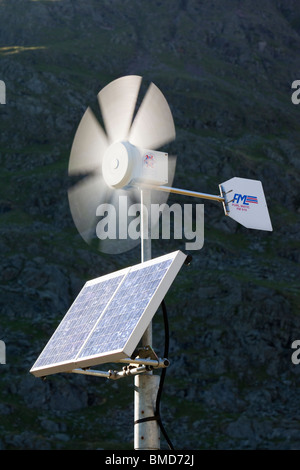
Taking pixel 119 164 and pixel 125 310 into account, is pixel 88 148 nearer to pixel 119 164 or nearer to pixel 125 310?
pixel 119 164

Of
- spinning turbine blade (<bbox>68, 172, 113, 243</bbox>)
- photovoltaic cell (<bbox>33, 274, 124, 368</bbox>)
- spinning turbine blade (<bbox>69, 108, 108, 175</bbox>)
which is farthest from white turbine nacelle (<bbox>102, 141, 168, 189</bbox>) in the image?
photovoltaic cell (<bbox>33, 274, 124, 368</bbox>)

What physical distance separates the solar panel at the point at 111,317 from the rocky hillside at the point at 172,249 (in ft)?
253

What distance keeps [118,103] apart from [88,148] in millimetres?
1384

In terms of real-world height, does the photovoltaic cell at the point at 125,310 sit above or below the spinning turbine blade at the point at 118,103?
below

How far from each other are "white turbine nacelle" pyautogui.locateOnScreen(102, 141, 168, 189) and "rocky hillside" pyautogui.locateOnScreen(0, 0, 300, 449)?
78.9m

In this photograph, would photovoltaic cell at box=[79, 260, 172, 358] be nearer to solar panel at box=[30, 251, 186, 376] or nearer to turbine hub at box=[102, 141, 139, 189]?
solar panel at box=[30, 251, 186, 376]

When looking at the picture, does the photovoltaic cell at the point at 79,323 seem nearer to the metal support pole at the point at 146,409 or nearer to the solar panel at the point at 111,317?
the solar panel at the point at 111,317

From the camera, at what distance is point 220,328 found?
12200 centimetres

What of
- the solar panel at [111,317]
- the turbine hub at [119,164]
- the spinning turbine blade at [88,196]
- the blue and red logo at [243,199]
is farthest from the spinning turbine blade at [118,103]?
the solar panel at [111,317]

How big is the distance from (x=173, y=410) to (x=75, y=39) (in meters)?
102

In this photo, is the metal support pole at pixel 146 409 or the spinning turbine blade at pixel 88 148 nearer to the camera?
the metal support pole at pixel 146 409

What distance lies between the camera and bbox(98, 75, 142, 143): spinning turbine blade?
2445cm

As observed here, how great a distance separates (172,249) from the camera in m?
136

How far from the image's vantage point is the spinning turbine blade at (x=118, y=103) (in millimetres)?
24453
